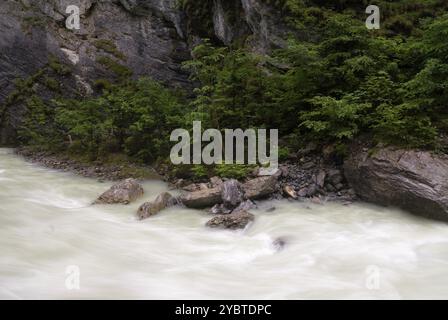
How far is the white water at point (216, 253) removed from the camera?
17.0 feet

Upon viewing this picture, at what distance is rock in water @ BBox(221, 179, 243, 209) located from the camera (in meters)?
8.49

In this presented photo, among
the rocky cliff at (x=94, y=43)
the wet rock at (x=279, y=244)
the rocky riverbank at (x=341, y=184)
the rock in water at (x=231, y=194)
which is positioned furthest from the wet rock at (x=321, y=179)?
the rocky cliff at (x=94, y=43)

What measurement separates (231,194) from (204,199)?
Answer: 592mm

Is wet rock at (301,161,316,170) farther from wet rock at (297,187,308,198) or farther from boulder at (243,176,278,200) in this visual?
boulder at (243,176,278,200)

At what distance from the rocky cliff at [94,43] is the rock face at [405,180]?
10960mm

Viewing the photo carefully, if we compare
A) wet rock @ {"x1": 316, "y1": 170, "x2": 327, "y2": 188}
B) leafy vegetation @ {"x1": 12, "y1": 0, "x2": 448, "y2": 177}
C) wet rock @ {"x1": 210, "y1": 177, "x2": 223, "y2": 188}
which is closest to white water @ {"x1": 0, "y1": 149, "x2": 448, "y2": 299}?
wet rock @ {"x1": 316, "y1": 170, "x2": 327, "y2": 188}

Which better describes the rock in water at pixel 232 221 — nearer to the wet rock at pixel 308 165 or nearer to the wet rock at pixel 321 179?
the wet rock at pixel 321 179

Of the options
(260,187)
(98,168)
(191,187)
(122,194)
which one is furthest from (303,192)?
(98,168)

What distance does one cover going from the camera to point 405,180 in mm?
7949

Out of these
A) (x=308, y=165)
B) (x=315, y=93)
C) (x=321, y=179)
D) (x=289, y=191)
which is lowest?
(x=289, y=191)

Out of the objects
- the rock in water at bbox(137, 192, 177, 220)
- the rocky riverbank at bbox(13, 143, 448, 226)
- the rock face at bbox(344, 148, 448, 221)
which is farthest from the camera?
the rock in water at bbox(137, 192, 177, 220)

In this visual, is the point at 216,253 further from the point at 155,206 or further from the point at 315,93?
the point at 315,93

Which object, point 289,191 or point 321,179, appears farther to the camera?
point 321,179

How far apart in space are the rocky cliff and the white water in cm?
999
